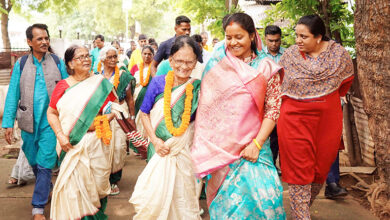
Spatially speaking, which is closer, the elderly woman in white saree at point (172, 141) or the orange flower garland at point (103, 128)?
the elderly woman in white saree at point (172, 141)

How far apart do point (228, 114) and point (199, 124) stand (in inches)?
11.4

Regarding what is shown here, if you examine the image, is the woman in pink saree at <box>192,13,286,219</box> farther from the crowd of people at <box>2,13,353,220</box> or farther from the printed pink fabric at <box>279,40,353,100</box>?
the printed pink fabric at <box>279,40,353,100</box>

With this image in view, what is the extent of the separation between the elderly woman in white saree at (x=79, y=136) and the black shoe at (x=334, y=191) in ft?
9.51

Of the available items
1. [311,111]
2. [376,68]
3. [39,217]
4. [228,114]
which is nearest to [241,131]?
[228,114]

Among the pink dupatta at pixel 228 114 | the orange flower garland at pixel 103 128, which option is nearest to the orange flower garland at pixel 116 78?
the orange flower garland at pixel 103 128

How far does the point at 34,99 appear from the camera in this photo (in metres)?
4.91

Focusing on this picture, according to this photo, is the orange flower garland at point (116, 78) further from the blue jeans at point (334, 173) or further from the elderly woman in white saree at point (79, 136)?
the blue jeans at point (334, 173)

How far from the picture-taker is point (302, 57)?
443 cm

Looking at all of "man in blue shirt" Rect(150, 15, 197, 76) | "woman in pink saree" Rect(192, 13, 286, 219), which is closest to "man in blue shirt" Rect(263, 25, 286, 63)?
"man in blue shirt" Rect(150, 15, 197, 76)

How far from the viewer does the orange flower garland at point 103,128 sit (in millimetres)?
4250

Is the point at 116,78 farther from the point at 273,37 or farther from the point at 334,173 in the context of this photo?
the point at 334,173

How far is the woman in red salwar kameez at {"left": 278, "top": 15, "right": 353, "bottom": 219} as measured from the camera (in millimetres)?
4297

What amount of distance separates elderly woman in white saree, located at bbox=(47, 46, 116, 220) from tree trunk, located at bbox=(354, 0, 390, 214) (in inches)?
108

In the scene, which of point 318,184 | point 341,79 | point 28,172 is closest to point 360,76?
point 341,79
